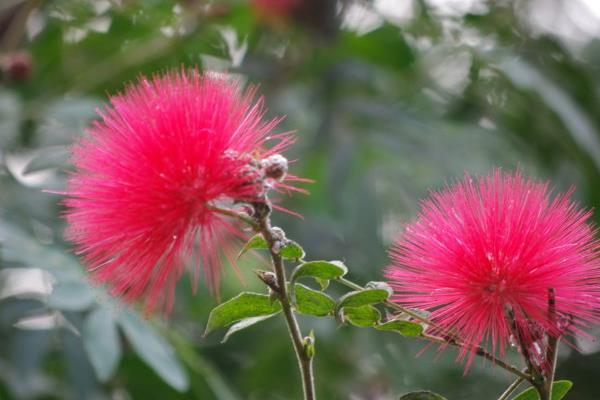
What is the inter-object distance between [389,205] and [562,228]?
5.98 ft

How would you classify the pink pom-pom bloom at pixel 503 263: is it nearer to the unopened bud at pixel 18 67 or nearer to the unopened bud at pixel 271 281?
the unopened bud at pixel 271 281

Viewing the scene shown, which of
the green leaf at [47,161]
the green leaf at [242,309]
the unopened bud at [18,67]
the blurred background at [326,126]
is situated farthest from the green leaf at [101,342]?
the unopened bud at [18,67]

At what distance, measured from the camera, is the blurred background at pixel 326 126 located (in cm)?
220

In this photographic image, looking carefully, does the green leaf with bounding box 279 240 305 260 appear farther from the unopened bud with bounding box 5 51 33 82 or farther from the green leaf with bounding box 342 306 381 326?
the unopened bud with bounding box 5 51 33 82

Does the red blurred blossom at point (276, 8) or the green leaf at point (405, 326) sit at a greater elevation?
the red blurred blossom at point (276, 8)

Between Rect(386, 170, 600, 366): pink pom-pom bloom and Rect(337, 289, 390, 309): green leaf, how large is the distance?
0.25 feet

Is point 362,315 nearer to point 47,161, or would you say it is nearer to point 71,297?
point 71,297

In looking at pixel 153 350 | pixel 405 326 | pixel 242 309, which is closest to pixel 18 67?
pixel 153 350

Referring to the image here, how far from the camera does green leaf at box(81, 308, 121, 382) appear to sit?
1.61 metres

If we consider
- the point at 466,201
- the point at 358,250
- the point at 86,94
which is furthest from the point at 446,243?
the point at 86,94

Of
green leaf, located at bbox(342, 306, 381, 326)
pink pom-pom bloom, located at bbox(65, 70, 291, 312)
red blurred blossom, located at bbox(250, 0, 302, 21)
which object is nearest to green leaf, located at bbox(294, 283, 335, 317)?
green leaf, located at bbox(342, 306, 381, 326)

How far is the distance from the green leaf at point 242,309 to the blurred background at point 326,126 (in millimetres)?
918

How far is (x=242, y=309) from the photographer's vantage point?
1.05 m

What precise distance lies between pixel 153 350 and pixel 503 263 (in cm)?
87
